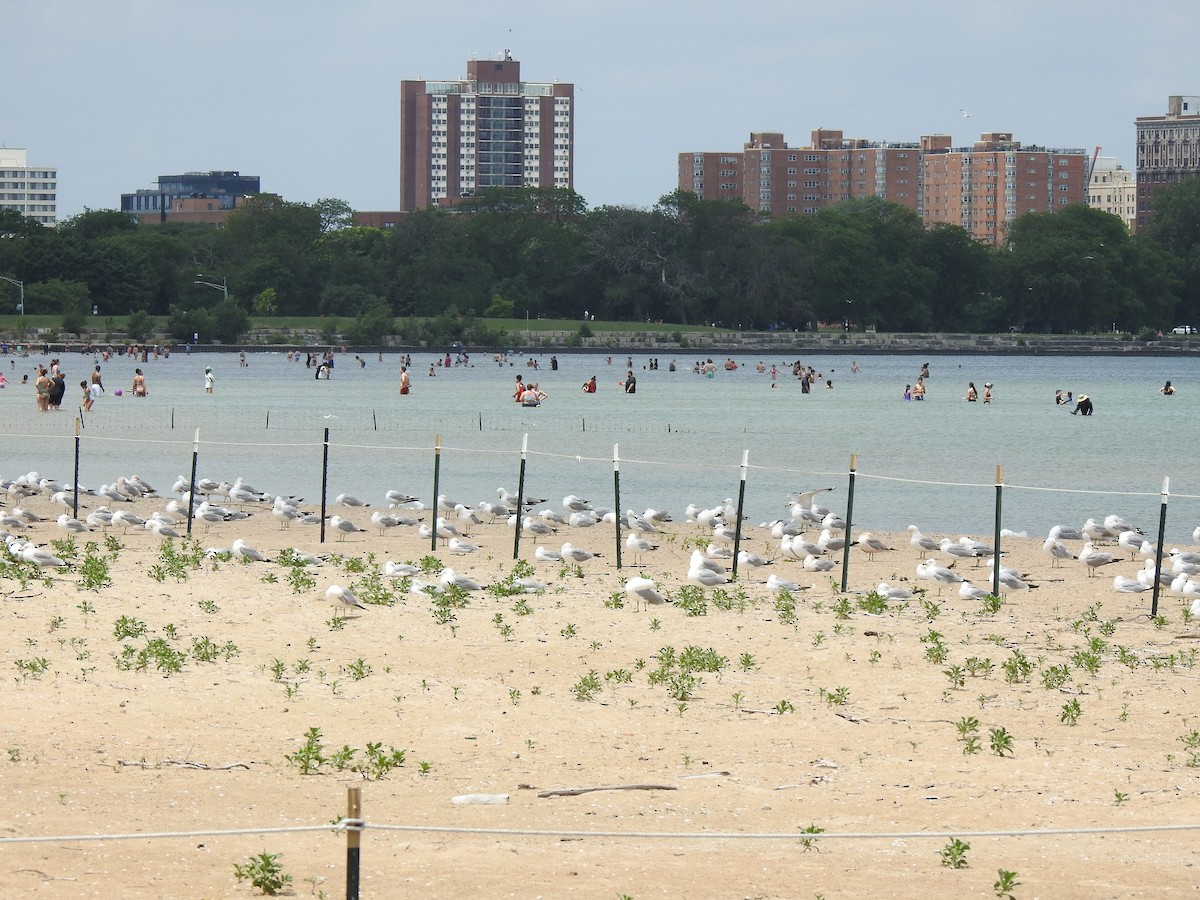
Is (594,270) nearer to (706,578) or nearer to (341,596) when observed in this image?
(706,578)

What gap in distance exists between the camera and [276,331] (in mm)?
142500

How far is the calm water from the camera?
3117cm

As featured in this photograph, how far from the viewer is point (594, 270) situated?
504 ft

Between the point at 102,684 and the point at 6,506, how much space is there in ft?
47.0

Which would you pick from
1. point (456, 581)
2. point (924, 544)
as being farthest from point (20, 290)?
point (456, 581)

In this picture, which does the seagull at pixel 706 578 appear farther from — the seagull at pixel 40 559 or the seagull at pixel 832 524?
the seagull at pixel 40 559

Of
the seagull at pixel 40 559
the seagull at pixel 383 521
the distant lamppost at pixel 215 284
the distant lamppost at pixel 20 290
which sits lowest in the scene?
the seagull at pixel 383 521

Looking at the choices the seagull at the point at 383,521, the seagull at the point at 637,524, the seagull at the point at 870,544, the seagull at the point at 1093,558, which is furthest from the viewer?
the seagull at the point at 383,521

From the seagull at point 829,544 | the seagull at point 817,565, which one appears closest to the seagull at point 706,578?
the seagull at point 817,565

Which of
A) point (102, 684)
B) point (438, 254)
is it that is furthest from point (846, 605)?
point (438, 254)

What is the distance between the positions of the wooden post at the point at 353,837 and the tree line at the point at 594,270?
438ft

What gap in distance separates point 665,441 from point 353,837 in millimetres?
39990

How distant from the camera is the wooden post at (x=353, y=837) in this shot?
695 centimetres

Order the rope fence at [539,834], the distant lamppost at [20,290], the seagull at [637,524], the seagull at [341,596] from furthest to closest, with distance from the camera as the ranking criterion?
1. the distant lamppost at [20,290]
2. the seagull at [637,524]
3. the seagull at [341,596]
4. the rope fence at [539,834]
